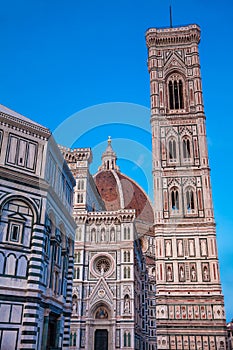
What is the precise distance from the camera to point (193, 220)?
36281 millimetres

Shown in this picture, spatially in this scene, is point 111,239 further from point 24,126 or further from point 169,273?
point 24,126

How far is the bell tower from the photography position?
32.3 meters

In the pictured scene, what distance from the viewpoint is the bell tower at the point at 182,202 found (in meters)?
32.3

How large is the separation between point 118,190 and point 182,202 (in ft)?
157

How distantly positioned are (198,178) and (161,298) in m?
12.1

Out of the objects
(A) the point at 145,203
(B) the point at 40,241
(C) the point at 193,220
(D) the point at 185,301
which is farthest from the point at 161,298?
(A) the point at 145,203

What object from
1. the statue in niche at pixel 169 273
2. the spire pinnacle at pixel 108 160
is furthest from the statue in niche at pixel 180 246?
the spire pinnacle at pixel 108 160

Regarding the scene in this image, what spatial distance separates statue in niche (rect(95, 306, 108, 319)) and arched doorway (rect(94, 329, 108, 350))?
1325 millimetres

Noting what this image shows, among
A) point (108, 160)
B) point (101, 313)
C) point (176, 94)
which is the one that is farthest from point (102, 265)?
point (108, 160)

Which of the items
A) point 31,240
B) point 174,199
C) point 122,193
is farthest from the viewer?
point 122,193

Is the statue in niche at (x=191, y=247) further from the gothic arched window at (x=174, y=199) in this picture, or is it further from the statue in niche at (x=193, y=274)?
the gothic arched window at (x=174, y=199)

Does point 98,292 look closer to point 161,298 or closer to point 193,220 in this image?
point 161,298

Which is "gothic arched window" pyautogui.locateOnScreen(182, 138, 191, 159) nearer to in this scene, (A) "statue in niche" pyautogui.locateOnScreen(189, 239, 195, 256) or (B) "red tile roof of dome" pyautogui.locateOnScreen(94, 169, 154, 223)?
(A) "statue in niche" pyautogui.locateOnScreen(189, 239, 195, 256)

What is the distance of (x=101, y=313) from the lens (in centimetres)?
3975
